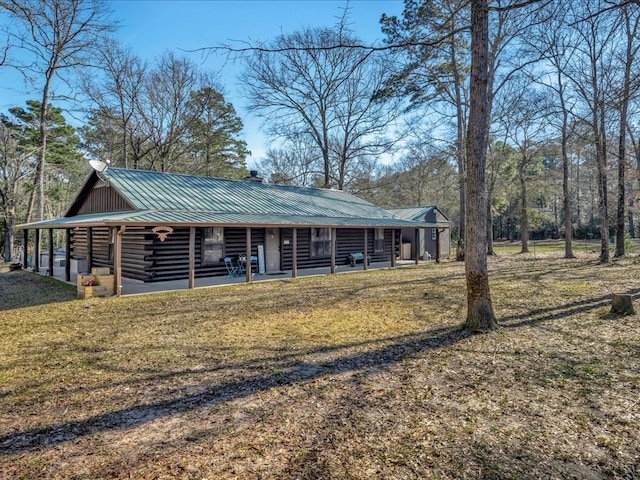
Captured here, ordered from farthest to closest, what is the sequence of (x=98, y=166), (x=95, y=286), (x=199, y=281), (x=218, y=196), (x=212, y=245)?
(x=218, y=196)
(x=212, y=245)
(x=98, y=166)
(x=199, y=281)
(x=95, y=286)

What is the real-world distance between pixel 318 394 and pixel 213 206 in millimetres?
10492

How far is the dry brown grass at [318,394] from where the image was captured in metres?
2.85

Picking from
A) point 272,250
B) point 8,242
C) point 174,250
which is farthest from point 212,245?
point 8,242

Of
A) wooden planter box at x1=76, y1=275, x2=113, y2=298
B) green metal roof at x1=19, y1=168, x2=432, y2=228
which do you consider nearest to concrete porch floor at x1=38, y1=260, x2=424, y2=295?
wooden planter box at x1=76, y1=275, x2=113, y2=298

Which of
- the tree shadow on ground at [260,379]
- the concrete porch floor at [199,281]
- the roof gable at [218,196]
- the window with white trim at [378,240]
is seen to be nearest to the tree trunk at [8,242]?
the concrete porch floor at [199,281]

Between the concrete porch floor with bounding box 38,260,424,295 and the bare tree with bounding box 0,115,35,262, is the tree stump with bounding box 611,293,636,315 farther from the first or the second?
the bare tree with bounding box 0,115,35,262

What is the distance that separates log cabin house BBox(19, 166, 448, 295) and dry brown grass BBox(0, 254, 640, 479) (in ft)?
13.5

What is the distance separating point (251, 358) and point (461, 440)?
298cm

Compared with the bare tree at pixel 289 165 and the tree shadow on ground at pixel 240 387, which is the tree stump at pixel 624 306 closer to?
the tree shadow on ground at pixel 240 387

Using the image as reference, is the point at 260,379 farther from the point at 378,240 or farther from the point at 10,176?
the point at 10,176

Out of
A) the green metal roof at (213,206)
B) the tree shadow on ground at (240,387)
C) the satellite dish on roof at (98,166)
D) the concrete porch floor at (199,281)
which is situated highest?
the satellite dish on roof at (98,166)

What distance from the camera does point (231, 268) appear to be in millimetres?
14070

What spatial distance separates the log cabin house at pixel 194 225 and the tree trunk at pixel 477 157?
763cm

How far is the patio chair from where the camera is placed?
542 inches
